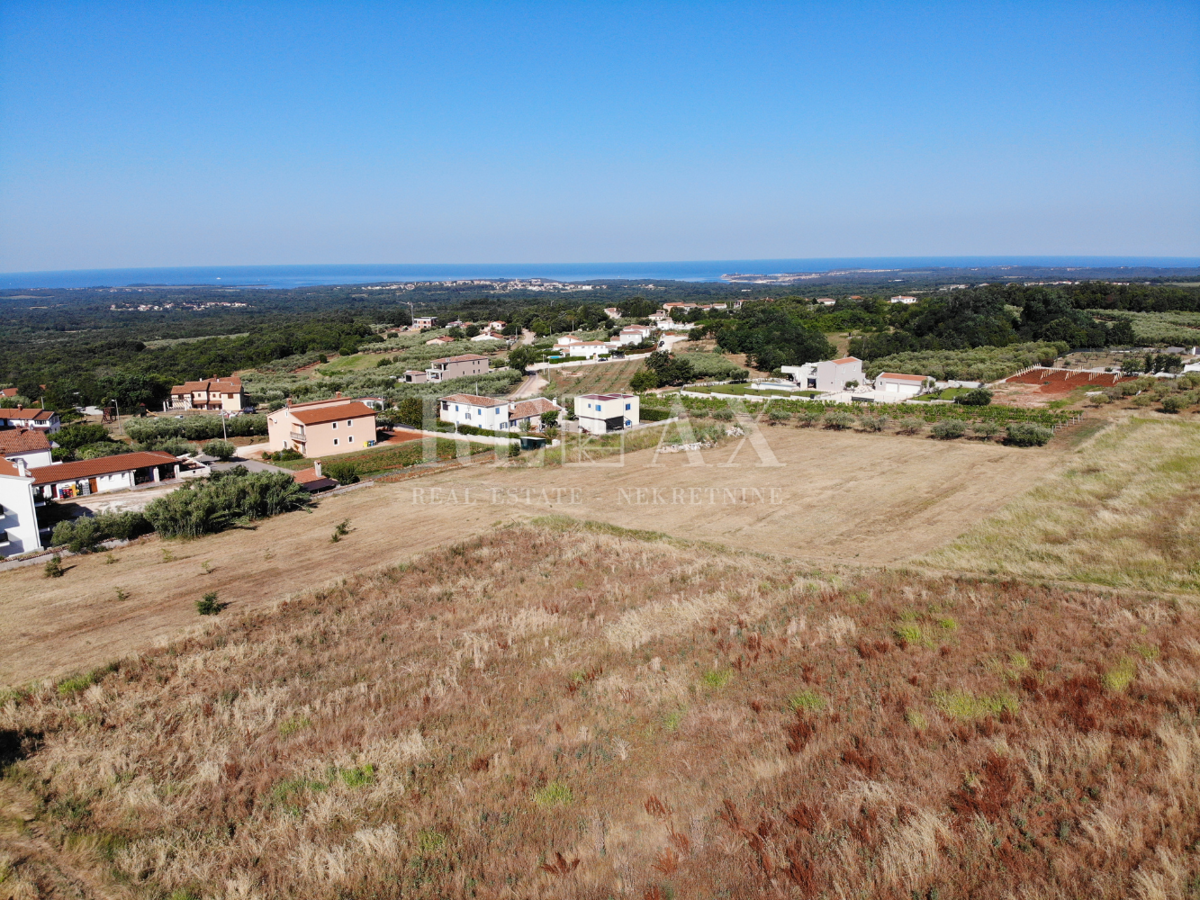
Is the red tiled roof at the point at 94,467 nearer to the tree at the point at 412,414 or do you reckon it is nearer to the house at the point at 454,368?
the tree at the point at 412,414

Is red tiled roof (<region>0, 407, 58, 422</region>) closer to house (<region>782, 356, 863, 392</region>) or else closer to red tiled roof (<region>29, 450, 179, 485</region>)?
red tiled roof (<region>29, 450, 179, 485</region>)

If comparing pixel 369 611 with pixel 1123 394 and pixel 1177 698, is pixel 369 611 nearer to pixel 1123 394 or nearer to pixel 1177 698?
pixel 1177 698

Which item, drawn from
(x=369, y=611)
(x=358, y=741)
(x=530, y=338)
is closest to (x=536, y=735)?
(x=358, y=741)

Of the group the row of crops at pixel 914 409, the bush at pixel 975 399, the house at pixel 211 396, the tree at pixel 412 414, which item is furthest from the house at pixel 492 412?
the bush at pixel 975 399

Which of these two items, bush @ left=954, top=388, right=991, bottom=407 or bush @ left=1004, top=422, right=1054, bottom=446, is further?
bush @ left=954, top=388, right=991, bottom=407

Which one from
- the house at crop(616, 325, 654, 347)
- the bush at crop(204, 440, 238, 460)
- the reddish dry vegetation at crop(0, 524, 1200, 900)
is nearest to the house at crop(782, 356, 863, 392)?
the house at crop(616, 325, 654, 347)

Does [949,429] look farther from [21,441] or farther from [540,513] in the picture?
[21,441]
